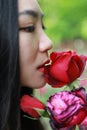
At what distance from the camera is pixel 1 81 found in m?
1.26

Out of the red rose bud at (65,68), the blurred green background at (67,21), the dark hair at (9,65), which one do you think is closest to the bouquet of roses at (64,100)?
the red rose bud at (65,68)

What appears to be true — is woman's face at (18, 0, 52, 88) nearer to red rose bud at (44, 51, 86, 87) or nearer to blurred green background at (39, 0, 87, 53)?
red rose bud at (44, 51, 86, 87)

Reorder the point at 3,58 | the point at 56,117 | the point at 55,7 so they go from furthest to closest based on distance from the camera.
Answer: the point at 55,7, the point at 3,58, the point at 56,117

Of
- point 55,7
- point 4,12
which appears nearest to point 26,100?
point 4,12

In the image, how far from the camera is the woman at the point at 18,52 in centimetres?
124

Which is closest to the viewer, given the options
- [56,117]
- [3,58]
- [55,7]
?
[56,117]

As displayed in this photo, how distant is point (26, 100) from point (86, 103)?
129 mm

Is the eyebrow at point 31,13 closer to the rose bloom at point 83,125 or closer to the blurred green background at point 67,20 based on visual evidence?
the rose bloom at point 83,125

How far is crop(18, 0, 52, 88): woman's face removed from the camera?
1.24m

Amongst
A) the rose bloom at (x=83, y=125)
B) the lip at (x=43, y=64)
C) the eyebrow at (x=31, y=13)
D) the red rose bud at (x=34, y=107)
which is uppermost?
the eyebrow at (x=31, y=13)

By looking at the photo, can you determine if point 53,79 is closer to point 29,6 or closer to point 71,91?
point 71,91

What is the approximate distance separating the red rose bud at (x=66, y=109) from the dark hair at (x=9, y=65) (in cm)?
17

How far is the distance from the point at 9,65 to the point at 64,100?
207 mm

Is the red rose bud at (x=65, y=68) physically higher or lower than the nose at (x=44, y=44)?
lower
